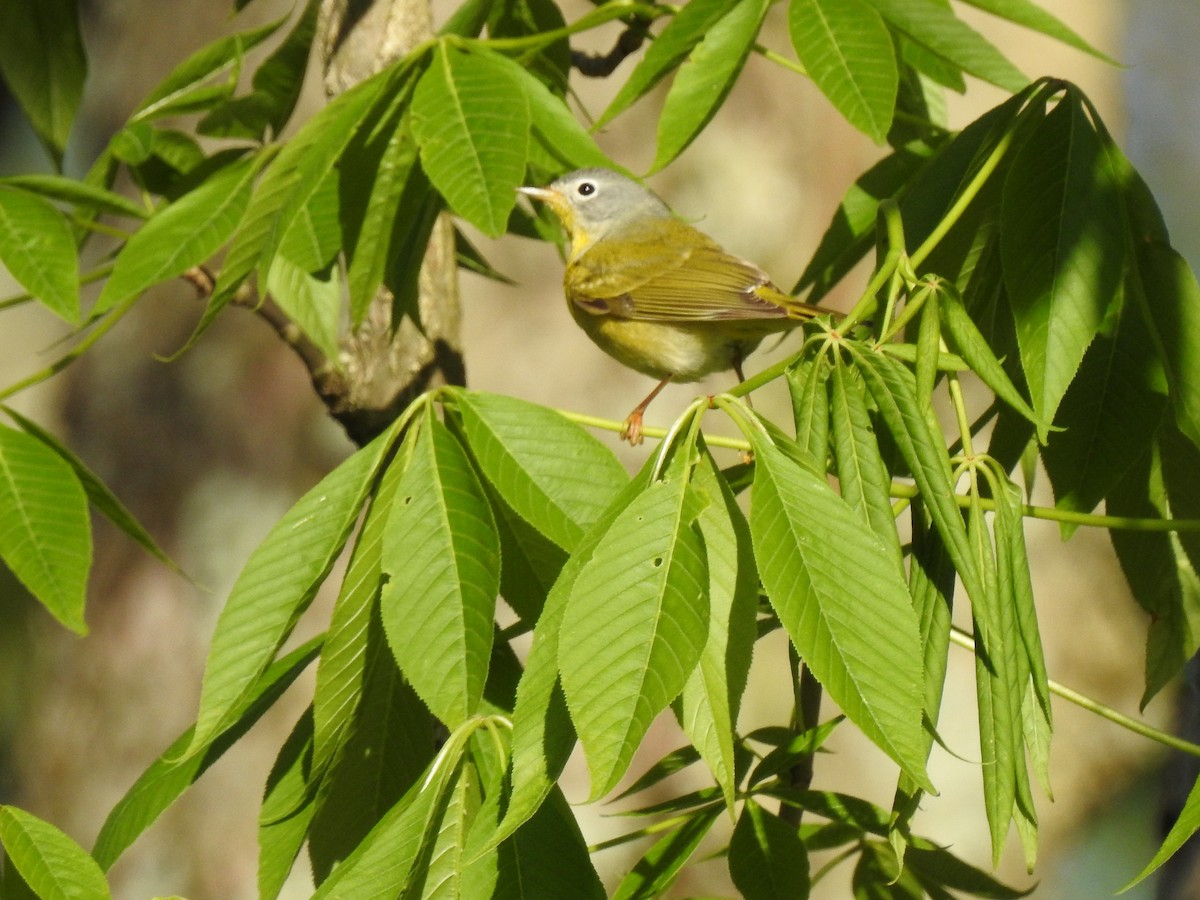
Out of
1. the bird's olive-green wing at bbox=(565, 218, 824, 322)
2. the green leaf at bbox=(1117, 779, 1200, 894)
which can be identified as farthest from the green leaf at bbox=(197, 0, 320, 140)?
the green leaf at bbox=(1117, 779, 1200, 894)

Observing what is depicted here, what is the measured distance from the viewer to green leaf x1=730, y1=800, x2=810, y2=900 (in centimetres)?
131

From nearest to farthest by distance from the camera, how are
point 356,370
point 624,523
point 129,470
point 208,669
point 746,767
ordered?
point 624,523, point 208,669, point 746,767, point 356,370, point 129,470

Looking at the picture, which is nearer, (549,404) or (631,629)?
(631,629)

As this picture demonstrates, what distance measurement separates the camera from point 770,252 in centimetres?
423

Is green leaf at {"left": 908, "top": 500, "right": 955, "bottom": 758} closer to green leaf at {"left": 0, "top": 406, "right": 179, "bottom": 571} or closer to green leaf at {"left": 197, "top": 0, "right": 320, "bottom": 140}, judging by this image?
green leaf at {"left": 0, "top": 406, "right": 179, "bottom": 571}

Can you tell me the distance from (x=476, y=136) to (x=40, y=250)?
643mm

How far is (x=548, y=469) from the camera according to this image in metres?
1.16

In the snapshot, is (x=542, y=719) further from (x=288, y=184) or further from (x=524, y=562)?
(x=288, y=184)

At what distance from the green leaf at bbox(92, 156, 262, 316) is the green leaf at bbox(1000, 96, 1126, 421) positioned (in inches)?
36.5

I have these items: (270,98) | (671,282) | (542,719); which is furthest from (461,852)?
(671,282)

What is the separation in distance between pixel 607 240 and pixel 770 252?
4.40ft

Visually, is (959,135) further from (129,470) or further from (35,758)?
(35,758)

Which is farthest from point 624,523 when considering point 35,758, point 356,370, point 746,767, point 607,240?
point 35,758

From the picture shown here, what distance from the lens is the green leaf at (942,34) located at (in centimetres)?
146
